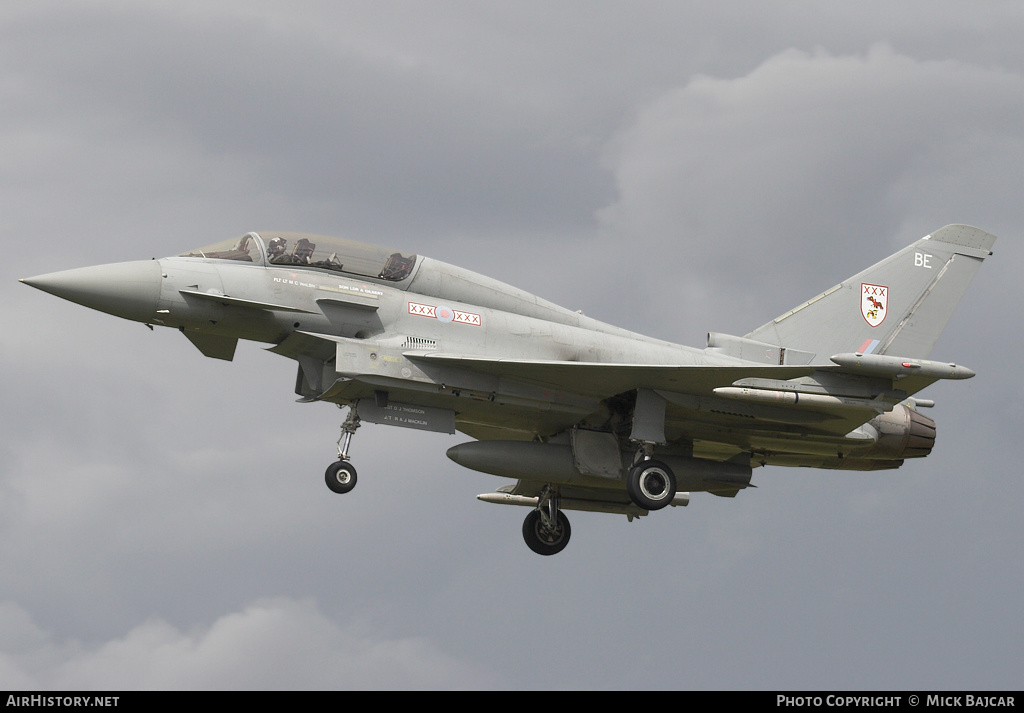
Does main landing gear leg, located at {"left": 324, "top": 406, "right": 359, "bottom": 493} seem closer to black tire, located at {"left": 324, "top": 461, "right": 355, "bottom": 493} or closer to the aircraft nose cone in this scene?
black tire, located at {"left": 324, "top": 461, "right": 355, "bottom": 493}

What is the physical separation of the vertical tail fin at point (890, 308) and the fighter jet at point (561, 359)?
3cm

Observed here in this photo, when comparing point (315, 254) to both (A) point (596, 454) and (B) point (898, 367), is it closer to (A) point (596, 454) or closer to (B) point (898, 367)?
(A) point (596, 454)

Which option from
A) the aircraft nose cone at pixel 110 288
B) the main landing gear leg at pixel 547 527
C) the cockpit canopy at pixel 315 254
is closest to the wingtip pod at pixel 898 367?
the main landing gear leg at pixel 547 527

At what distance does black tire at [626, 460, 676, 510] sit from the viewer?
67.1 ft

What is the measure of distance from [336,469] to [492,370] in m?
2.82

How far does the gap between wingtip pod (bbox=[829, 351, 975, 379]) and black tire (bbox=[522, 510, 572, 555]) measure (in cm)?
681

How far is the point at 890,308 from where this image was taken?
73.6ft

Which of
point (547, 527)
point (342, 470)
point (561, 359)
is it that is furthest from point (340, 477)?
point (547, 527)

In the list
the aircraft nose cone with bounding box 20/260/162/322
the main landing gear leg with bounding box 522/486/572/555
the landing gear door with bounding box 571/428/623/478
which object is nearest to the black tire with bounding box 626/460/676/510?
the landing gear door with bounding box 571/428/623/478

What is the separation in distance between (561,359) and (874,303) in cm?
605

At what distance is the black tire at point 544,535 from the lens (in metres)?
24.0

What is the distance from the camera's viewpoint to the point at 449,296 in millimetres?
19984
